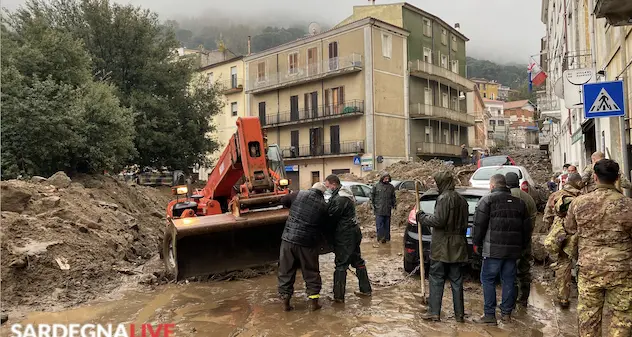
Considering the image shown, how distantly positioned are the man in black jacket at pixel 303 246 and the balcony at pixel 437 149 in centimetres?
3180

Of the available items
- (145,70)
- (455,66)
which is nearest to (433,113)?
(455,66)

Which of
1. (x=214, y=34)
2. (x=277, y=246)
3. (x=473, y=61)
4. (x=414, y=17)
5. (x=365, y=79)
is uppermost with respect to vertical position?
(x=214, y=34)

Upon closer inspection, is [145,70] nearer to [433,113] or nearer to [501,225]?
[433,113]

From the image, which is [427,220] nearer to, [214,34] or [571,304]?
[571,304]

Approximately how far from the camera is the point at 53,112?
13.6 metres

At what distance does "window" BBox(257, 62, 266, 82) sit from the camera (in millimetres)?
41219

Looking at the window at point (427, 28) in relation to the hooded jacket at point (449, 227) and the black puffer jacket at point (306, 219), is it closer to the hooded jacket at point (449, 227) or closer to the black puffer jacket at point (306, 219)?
the black puffer jacket at point (306, 219)

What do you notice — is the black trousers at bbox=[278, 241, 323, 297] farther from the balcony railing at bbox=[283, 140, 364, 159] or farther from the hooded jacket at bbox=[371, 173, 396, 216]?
the balcony railing at bbox=[283, 140, 364, 159]

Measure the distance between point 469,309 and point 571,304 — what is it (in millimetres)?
1406

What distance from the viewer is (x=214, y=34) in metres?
158

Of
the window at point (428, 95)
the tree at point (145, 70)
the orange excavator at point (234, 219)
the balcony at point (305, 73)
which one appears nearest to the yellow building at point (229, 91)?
the balcony at point (305, 73)

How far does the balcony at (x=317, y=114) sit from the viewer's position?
114 feet

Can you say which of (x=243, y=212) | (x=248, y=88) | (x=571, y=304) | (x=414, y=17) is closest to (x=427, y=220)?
(x=571, y=304)

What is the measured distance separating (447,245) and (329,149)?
1246 inches
